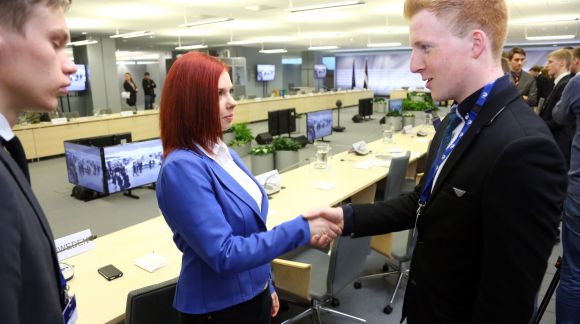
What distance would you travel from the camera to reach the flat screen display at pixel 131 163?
4.63 m

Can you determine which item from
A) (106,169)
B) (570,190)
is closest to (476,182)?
(570,190)

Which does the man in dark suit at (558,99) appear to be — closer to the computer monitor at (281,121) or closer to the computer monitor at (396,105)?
the computer monitor at (396,105)

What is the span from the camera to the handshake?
51.3 inches

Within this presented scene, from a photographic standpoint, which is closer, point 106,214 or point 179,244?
point 179,244

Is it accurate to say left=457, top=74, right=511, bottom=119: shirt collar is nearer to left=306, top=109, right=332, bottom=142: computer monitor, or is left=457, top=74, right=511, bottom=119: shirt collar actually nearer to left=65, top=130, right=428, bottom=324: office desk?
left=65, top=130, right=428, bottom=324: office desk

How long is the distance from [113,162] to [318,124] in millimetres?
3971

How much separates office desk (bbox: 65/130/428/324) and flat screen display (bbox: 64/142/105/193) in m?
2.45

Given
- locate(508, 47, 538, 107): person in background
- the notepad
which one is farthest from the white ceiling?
the notepad

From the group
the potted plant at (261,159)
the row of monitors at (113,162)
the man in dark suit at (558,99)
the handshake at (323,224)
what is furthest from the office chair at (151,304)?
the row of monitors at (113,162)

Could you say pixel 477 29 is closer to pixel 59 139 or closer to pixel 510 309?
pixel 510 309

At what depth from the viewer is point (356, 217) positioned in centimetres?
146

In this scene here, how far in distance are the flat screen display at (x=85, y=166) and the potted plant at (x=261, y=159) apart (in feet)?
6.11

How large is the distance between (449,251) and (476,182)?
0.21m

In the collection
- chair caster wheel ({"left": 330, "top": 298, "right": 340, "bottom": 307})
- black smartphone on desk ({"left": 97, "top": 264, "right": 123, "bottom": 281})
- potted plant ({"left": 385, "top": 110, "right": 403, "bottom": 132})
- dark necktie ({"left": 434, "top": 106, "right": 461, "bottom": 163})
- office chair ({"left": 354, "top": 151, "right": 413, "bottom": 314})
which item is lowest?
chair caster wheel ({"left": 330, "top": 298, "right": 340, "bottom": 307})
